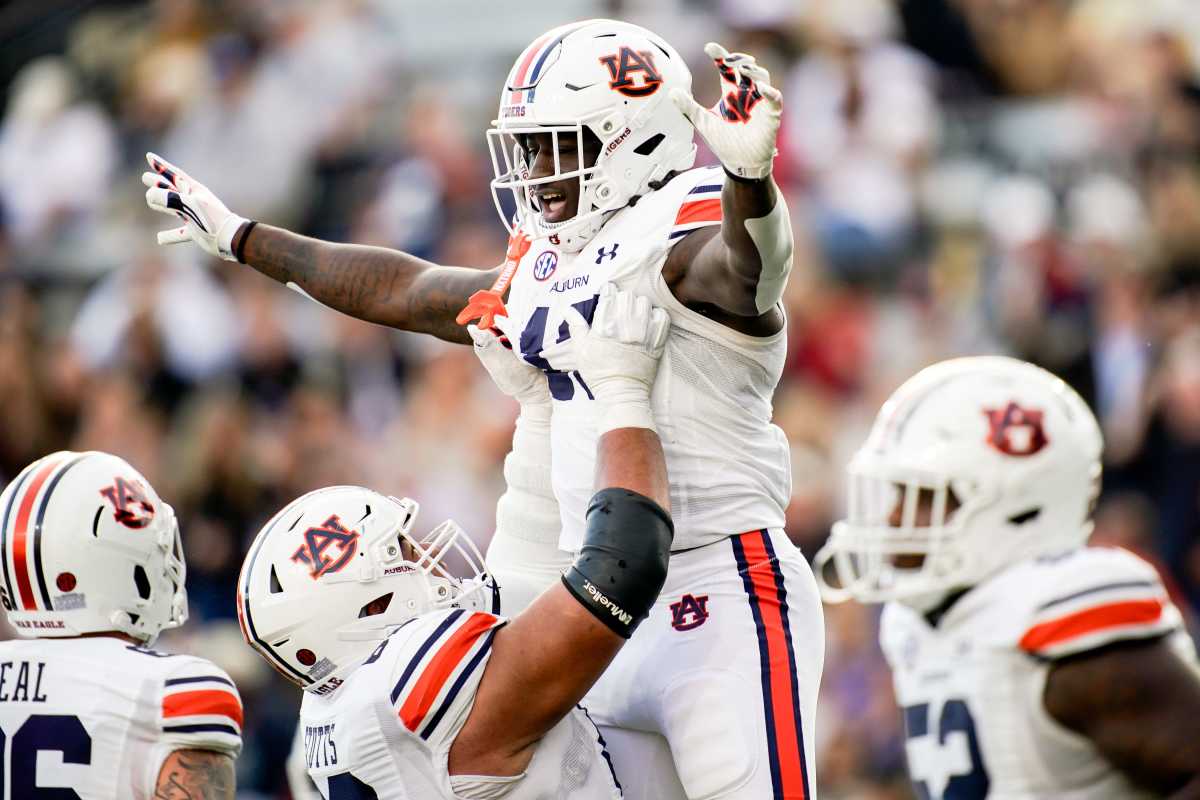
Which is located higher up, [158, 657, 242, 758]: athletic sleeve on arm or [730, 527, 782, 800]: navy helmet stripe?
[730, 527, 782, 800]: navy helmet stripe

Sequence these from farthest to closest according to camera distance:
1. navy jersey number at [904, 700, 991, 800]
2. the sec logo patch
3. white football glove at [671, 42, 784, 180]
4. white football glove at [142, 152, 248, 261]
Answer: white football glove at [142, 152, 248, 261], the sec logo patch, white football glove at [671, 42, 784, 180], navy jersey number at [904, 700, 991, 800]

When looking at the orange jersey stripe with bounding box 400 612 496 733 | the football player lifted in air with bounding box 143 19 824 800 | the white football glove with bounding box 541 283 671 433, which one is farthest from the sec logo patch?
the orange jersey stripe with bounding box 400 612 496 733

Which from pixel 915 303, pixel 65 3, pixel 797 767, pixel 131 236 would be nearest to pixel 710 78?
pixel 915 303

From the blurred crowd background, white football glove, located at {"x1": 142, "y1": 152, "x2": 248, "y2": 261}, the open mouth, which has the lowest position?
the blurred crowd background

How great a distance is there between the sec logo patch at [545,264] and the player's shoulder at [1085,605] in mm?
1254

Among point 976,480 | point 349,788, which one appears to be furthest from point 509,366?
point 976,480

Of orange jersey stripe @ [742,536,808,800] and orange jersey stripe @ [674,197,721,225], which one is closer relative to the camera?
orange jersey stripe @ [742,536,808,800]

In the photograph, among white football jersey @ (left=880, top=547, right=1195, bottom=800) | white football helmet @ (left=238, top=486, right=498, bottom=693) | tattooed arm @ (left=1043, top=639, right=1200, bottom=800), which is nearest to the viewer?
tattooed arm @ (left=1043, top=639, right=1200, bottom=800)

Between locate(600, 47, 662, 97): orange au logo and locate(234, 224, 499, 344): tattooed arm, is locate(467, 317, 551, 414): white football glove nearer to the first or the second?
locate(234, 224, 499, 344): tattooed arm

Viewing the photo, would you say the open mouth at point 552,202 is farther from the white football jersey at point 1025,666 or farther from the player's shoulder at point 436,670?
the white football jersey at point 1025,666

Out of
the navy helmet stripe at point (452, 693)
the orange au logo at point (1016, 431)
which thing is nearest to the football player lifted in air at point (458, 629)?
the navy helmet stripe at point (452, 693)

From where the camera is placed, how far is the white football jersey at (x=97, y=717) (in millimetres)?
3664

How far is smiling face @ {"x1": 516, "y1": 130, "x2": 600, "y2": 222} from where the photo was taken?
377cm

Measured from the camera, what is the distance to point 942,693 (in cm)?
314
